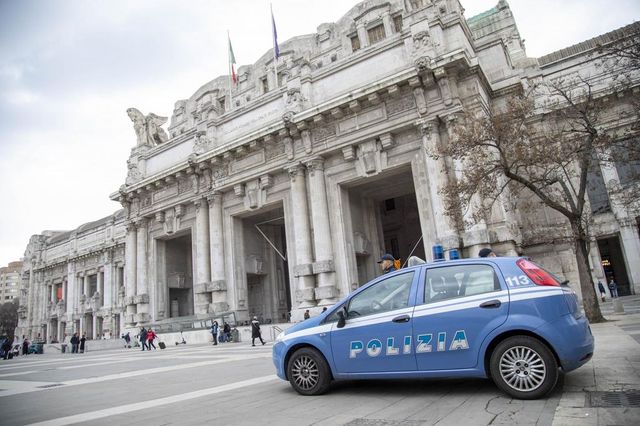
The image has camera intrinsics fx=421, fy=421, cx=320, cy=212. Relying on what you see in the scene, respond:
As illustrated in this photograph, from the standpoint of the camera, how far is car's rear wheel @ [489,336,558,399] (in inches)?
169

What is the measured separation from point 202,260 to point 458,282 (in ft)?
76.9

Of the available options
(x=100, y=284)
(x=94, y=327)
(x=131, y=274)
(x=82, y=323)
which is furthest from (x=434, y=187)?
(x=82, y=323)

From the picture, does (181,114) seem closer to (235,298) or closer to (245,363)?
(235,298)

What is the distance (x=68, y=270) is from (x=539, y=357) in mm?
60663

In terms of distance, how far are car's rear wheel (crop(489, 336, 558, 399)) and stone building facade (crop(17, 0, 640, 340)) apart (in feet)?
40.1

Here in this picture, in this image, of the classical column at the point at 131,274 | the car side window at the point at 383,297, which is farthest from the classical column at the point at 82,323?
the car side window at the point at 383,297

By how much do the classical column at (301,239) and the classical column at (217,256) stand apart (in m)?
5.40

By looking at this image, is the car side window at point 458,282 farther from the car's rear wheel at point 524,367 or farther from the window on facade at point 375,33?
the window on facade at point 375,33

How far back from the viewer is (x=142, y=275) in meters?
30.2

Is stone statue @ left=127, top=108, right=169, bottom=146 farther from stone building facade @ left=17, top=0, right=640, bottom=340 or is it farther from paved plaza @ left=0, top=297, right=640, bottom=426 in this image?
paved plaza @ left=0, top=297, right=640, bottom=426

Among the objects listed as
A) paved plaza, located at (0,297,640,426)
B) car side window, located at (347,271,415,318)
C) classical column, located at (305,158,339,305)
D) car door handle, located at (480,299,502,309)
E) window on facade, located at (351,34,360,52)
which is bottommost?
paved plaza, located at (0,297,640,426)

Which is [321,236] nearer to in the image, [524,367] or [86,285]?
[524,367]

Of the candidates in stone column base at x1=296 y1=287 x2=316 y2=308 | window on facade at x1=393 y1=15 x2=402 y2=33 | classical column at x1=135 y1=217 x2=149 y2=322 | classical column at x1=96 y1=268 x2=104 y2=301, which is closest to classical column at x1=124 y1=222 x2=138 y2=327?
classical column at x1=135 y1=217 x2=149 y2=322

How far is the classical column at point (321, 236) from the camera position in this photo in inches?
824
